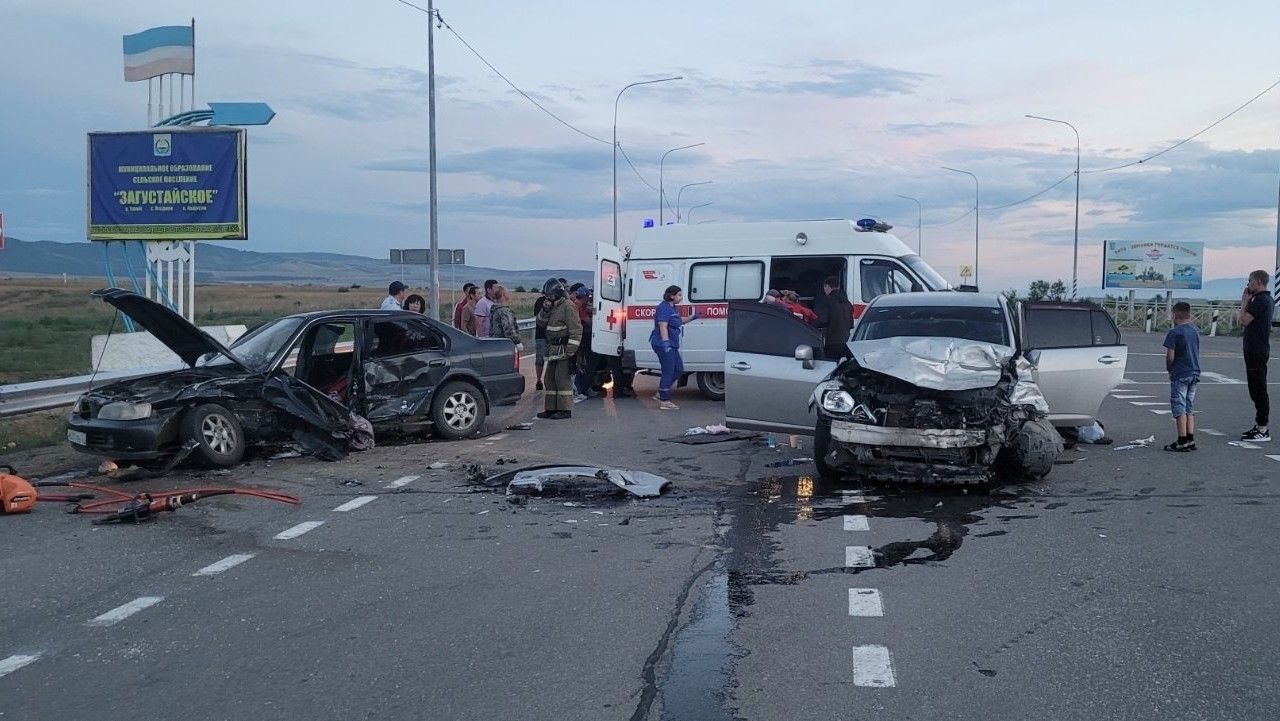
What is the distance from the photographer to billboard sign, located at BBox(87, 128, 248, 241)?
2084cm

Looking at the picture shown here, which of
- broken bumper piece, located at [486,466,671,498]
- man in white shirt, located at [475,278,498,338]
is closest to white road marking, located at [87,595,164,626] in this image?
broken bumper piece, located at [486,466,671,498]

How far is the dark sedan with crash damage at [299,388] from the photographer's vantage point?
10617 millimetres

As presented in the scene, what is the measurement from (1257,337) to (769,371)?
17.4 feet

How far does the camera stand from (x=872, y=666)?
5148 millimetres

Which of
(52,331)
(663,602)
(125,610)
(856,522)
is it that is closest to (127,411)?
(125,610)

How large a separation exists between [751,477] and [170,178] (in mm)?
14629

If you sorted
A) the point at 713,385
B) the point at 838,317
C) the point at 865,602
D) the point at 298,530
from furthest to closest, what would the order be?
the point at 713,385, the point at 838,317, the point at 298,530, the point at 865,602

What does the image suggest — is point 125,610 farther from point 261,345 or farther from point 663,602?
point 261,345

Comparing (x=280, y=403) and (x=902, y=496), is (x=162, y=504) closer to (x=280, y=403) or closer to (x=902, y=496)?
(x=280, y=403)

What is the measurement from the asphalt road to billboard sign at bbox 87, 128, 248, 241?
37.5ft

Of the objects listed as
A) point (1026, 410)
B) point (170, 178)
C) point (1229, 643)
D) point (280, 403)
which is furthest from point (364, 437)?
point (170, 178)

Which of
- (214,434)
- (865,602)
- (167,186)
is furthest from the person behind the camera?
(167,186)

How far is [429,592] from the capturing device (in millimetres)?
6586

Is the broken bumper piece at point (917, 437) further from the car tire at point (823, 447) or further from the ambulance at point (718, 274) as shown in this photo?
the ambulance at point (718, 274)
